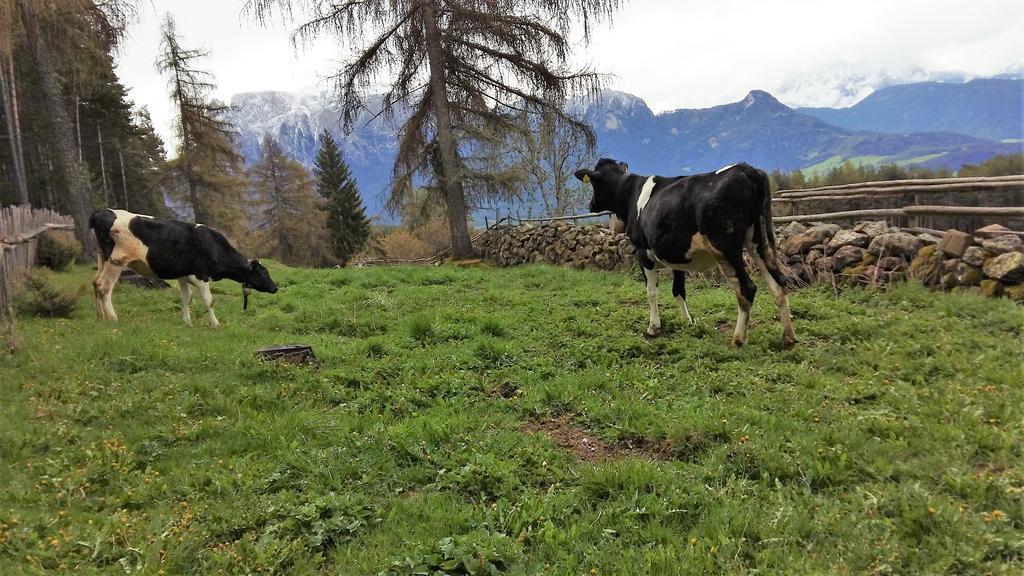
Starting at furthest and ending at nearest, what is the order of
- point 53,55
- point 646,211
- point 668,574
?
point 53,55, point 646,211, point 668,574

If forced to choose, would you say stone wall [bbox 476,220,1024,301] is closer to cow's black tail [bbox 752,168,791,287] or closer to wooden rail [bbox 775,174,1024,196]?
wooden rail [bbox 775,174,1024,196]

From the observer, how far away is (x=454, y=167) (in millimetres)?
14742

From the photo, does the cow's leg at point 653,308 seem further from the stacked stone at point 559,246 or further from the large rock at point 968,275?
the stacked stone at point 559,246

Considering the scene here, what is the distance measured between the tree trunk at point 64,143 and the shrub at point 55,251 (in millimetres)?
1066

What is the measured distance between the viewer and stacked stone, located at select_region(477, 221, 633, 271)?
12402 mm

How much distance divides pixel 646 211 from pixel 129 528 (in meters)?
5.34

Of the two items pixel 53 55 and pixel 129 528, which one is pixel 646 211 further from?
pixel 53 55

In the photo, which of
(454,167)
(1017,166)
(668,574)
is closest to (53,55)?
(454,167)

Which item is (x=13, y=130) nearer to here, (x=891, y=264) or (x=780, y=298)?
(x=780, y=298)

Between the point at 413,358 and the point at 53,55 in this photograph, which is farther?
the point at 53,55

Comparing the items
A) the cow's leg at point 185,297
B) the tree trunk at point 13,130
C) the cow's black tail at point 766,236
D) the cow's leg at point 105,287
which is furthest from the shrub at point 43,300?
the tree trunk at point 13,130

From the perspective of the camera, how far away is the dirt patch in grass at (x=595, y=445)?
3.39 meters

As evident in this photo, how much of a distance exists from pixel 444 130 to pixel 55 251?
9.21m

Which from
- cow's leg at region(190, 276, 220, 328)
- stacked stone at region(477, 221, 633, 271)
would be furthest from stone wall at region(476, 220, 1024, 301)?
cow's leg at region(190, 276, 220, 328)
